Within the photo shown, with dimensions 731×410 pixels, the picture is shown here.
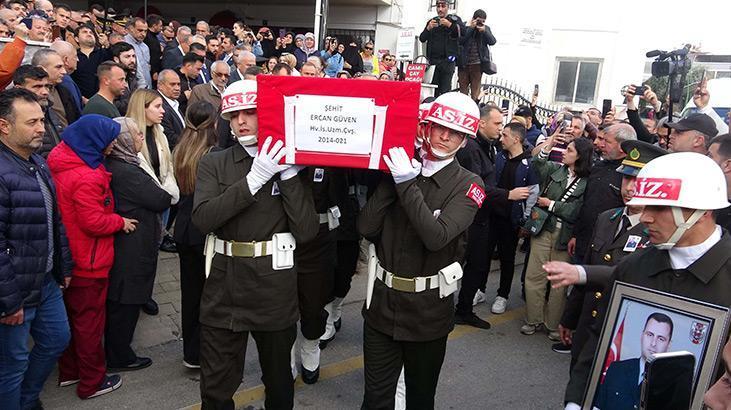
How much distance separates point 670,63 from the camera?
22.3 ft

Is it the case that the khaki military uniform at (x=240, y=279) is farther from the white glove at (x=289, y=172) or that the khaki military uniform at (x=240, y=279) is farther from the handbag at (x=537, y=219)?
the handbag at (x=537, y=219)

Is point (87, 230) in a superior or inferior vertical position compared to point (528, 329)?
superior

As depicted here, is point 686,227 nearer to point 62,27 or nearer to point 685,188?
point 685,188

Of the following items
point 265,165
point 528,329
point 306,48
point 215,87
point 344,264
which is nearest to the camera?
point 265,165

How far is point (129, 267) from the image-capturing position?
12.6ft

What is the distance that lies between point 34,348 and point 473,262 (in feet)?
12.6

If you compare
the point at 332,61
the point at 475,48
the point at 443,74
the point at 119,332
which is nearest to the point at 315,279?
the point at 119,332

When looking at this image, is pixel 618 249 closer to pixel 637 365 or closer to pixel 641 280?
pixel 641 280

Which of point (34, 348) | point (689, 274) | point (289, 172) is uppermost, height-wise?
point (289, 172)

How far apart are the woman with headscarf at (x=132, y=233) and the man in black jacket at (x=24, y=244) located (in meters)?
0.51

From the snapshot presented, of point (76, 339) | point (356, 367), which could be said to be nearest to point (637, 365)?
point (356, 367)

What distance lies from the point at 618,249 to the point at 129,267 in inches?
131

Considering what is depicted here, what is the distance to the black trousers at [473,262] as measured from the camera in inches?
212

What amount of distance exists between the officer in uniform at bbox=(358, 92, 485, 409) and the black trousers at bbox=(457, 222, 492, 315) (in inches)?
88.9
